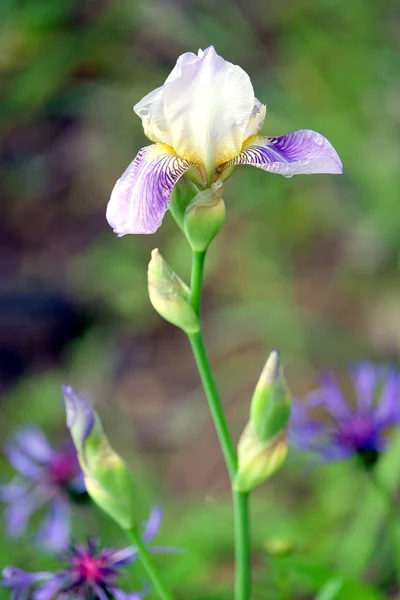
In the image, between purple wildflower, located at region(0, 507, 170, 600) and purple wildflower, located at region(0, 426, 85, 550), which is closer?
purple wildflower, located at region(0, 507, 170, 600)

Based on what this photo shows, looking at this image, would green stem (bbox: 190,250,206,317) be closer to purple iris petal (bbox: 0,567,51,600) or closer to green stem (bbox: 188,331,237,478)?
green stem (bbox: 188,331,237,478)

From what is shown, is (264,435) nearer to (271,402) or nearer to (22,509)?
(271,402)

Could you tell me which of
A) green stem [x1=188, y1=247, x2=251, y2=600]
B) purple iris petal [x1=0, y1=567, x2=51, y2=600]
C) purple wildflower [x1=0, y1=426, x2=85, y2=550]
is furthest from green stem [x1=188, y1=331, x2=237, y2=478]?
purple wildflower [x1=0, y1=426, x2=85, y2=550]

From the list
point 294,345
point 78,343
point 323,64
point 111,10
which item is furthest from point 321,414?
point 111,10

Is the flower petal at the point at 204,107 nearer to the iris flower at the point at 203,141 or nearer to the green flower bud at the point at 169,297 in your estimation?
the iris flower at the point at 203,141

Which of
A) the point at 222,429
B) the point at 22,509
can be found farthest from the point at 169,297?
the point at 22,509

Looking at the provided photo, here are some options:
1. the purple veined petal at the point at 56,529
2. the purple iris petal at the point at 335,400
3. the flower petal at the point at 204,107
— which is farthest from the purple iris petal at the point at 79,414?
the purple iris petal at the point at 335,400
